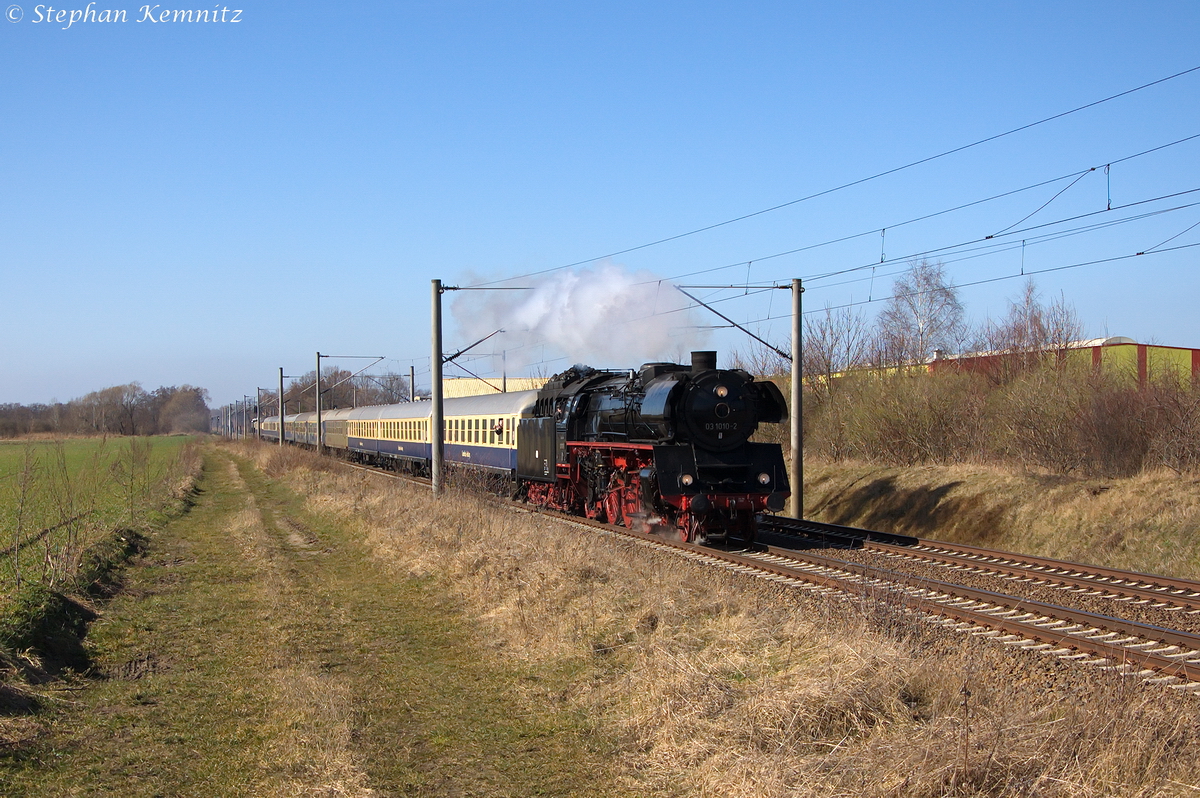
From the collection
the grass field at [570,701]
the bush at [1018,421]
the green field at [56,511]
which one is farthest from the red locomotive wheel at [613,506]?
the green field at [56,511]

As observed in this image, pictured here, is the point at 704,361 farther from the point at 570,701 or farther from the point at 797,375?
the point at 570,701

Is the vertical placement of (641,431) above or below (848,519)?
above

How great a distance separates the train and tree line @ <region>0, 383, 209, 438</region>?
183 ft

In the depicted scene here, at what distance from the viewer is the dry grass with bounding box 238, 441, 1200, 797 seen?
14.7 ft

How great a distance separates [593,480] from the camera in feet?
62.3

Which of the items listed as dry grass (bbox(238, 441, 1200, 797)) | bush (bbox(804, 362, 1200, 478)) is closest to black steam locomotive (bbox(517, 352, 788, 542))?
dry grass (bbox(238, 441, 1200, 797))

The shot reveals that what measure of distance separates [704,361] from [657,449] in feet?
7.08

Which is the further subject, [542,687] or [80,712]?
[542,687]

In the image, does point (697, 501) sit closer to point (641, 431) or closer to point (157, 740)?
point (641, 431)

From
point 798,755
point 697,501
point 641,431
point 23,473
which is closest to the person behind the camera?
point 798,755

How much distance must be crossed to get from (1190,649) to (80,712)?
9.53 metres

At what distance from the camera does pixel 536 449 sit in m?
21.5

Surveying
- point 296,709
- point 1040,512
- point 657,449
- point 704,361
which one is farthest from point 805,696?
point 1040,512

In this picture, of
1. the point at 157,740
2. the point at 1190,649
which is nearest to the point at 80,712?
the point at 157,740
